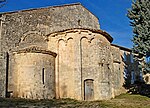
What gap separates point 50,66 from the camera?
25719mm

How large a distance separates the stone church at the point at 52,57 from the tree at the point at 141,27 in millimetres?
2795

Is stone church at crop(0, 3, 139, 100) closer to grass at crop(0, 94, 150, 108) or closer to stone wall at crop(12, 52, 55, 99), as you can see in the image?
stone wall at crop(12, 52, 55, 99)

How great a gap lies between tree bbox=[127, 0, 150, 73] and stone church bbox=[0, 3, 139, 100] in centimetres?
280

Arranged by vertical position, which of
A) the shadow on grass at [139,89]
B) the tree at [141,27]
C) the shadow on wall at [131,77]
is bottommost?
the shadow on grass at [139,89]

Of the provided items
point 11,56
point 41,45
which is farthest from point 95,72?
point 11,56

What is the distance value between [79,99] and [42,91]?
3.42 m

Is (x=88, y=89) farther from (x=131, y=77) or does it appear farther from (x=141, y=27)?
(x=131, y=77)

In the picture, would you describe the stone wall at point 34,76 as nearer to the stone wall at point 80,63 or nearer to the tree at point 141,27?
the stone wall at point 80,63

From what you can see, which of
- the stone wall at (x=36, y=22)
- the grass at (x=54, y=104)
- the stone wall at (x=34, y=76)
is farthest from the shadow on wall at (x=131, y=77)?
the stone wall at (x=34, y=76)

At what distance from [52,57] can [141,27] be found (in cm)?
911

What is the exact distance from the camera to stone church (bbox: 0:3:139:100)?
978 inches

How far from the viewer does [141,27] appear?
87.5 ft

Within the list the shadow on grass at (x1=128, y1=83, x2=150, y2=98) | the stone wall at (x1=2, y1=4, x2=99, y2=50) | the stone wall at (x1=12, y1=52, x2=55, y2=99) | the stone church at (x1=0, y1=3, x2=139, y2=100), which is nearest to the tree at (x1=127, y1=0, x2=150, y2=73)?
the stone church at (x1=0, y1=3, x2=139, y2=100)

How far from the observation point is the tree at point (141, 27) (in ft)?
85.0
